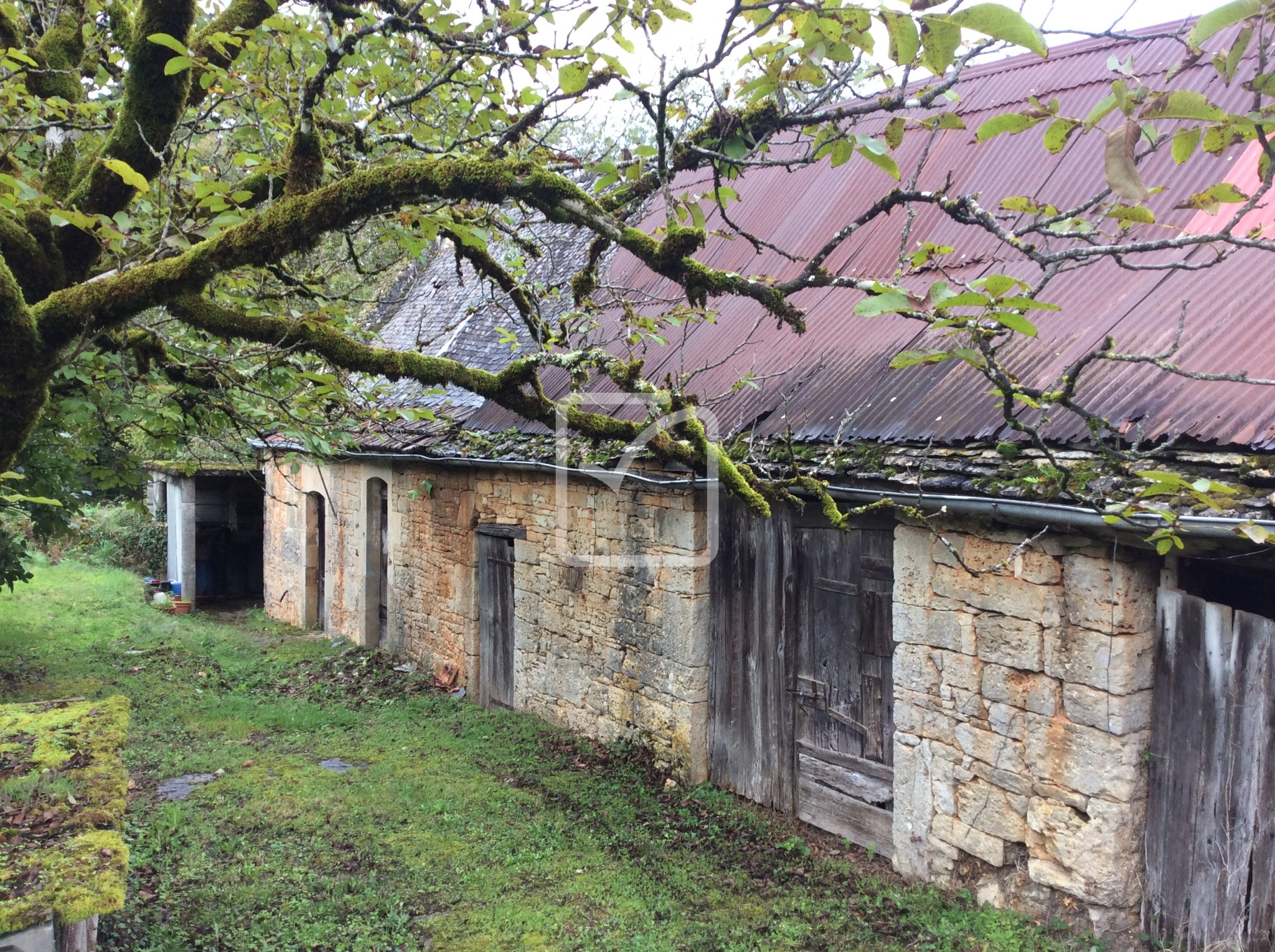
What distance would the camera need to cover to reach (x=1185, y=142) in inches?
81.4

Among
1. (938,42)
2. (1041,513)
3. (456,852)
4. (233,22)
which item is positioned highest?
(233,22)

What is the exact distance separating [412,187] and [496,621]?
631 centimetres

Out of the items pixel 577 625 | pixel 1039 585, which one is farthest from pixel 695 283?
pixel 577 625

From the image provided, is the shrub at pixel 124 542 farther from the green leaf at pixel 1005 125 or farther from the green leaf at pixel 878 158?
the green leaf at pixel 1005 125

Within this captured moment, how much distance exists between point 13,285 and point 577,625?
17.6 feet

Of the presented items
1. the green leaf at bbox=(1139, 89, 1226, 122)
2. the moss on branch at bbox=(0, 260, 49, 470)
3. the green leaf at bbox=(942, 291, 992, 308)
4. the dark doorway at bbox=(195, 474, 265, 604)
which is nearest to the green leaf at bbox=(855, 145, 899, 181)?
the green leaf at bbox=(942, 291, 992, 308)

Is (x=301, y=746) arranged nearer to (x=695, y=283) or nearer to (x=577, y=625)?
(x=577, y=625)

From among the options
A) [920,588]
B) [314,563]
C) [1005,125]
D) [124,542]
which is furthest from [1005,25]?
[124,542]

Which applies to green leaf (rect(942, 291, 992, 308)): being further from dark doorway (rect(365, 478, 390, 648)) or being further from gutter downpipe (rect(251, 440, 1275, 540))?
dark doorway (rect(365, 478, 390, 648))

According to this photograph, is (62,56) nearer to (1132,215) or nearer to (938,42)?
(938,42)

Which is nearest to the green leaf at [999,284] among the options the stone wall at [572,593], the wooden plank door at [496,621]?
the stone wall at [572,593]

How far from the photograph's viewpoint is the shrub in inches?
716

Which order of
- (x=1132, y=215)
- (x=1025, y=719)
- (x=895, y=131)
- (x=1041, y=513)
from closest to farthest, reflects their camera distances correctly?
(x=1132, y=215) → (x=895, y=131) → (x=1041, y=513) → (x=1025, y=719)

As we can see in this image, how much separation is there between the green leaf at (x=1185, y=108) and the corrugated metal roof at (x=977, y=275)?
4.74 feet
